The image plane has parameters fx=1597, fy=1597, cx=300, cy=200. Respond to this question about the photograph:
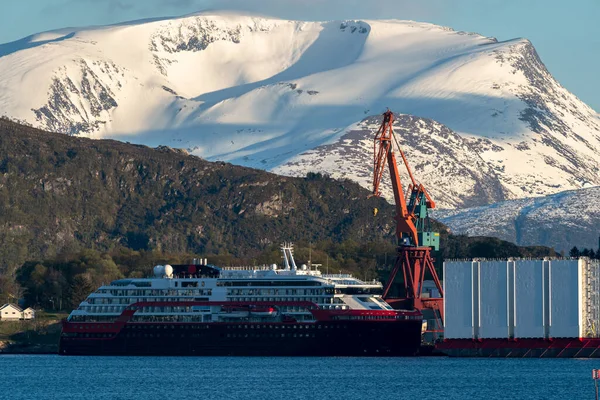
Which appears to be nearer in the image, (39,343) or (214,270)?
(214,270)

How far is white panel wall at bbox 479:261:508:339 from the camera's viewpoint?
16512cm

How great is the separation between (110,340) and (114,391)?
42.5 metres

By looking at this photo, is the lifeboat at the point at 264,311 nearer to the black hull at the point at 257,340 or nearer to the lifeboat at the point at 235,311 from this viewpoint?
the black hull at the point at 257,340

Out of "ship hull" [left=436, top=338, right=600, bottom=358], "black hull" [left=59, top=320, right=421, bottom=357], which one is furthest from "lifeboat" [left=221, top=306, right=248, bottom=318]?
"ship hull" [left=436, top=338, right=600, bottom=358]

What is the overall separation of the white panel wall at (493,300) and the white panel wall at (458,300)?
51.6 inches

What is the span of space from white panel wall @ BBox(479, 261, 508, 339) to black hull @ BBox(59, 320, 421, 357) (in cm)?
706

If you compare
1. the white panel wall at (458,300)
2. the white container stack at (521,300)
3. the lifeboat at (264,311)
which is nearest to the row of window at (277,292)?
the lifeboat at (264,311)

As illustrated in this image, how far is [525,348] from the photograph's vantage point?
164375mm

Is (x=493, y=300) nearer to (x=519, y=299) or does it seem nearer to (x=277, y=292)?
(x=519, y=299)

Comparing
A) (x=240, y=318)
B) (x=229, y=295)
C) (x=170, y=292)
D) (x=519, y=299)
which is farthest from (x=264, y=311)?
(x=519, y=299)

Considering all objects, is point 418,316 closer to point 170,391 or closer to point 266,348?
point 266,348

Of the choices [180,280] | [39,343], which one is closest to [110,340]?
[180,280]

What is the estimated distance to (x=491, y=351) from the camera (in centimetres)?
16600

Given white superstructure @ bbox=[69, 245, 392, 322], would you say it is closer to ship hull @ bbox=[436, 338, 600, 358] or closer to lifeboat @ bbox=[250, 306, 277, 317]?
lifeboat @ bbox=[250, 306, 277, 317]
